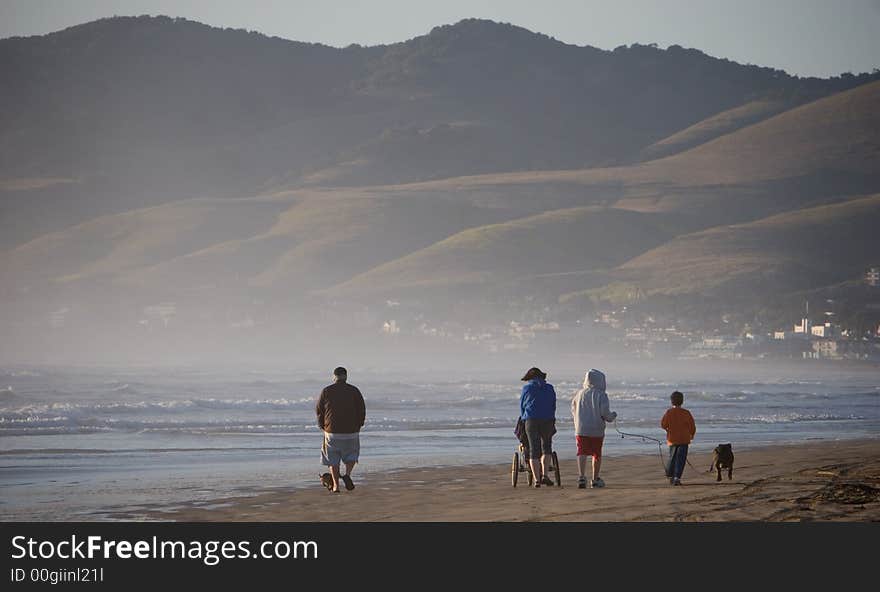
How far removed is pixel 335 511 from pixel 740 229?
556 feet

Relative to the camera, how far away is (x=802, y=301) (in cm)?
14550

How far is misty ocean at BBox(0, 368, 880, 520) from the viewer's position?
1895 centimetres

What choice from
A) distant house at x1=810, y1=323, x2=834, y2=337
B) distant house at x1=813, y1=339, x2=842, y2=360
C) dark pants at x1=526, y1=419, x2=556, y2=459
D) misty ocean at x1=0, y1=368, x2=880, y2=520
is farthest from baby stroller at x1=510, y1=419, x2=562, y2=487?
distant house at x1=810, y1=323, x2=834, y2=337

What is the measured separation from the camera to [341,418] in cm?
1717

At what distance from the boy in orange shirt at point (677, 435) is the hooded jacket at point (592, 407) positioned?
33.6 inches

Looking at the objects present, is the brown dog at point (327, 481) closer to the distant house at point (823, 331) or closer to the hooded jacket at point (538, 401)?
the hooded jacket at point (538, 401)

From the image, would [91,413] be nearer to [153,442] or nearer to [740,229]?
[153,442]

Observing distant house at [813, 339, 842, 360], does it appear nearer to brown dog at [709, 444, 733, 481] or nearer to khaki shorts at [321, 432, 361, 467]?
brown dog at [709, 444, 733, 481]

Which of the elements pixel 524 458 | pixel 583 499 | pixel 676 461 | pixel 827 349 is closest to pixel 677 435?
pixel 676 461

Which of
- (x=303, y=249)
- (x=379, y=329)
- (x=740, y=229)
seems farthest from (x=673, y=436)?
(x=303, y=249)

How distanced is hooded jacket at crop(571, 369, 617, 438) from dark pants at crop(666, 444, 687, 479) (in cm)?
99

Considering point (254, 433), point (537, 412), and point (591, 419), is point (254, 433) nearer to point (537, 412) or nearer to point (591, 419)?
point (537, 412)
